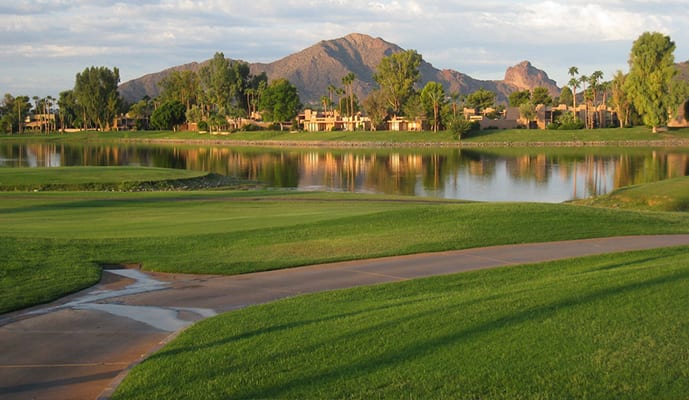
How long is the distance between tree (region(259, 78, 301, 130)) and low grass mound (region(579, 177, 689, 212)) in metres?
140

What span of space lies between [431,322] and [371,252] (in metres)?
6.76

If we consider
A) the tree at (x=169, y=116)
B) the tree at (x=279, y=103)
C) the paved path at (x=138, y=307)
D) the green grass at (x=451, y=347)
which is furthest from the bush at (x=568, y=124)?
the green grass at (x=451, y=347)

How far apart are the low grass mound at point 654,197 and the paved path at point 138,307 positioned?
50.2ft

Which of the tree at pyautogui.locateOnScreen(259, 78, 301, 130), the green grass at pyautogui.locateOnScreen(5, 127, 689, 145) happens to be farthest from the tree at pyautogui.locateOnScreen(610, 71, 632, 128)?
the tree at pyautogui.locateOnScreen(259, 78, 301, 130)

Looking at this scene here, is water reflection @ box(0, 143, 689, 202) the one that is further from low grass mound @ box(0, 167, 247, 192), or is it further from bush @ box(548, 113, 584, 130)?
bush @ box(548, 113, 584, 130)

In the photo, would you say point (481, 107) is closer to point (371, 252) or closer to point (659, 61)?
point (659, 61)

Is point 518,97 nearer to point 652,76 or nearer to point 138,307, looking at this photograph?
point 652,76

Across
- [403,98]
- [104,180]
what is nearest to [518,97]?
[403,98]

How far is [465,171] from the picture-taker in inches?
2712

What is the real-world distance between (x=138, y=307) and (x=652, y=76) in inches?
4585

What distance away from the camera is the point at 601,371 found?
7133 mm

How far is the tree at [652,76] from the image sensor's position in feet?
374

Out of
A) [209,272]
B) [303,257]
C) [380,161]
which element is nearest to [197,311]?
[209,272]

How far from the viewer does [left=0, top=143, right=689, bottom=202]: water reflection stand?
53.7m
